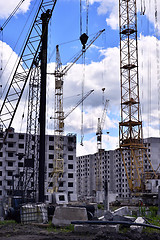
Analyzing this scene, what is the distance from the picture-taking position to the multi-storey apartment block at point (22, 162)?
86750 millimetres

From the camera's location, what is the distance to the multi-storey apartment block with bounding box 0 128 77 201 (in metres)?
86.8

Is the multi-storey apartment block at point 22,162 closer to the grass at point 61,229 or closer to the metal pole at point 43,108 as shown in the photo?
the metal pole at point 43,108

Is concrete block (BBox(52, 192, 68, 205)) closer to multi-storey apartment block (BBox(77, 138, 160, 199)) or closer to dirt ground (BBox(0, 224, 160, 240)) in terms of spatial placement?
dirt ground (BBox(0, 224, 160, 240))

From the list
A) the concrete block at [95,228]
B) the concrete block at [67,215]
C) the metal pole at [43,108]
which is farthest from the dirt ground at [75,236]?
the metal pole at [43,108]

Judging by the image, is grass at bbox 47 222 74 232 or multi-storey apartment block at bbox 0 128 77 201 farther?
multi-storey apartment block at bbox 0 128 77 201

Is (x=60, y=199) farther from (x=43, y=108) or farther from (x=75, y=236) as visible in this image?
(x=75, y=236)

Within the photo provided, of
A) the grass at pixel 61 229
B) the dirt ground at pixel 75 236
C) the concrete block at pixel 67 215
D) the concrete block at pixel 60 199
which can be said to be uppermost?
the concrete block at pixel 67 215

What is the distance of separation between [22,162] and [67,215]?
7666cm

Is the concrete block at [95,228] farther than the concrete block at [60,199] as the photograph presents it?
No

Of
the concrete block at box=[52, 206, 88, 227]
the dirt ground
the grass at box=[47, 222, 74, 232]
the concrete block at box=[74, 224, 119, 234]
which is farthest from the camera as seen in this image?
the concrete block at box=[52, 206, 88, 227]

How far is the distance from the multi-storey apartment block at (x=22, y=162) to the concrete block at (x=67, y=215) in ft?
228

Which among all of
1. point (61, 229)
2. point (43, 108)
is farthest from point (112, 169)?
point (61, 229)

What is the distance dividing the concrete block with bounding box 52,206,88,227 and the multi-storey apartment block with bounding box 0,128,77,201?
6942cm

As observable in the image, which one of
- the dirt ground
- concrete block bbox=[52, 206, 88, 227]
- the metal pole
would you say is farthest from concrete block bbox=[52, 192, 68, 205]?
the dirt ground
